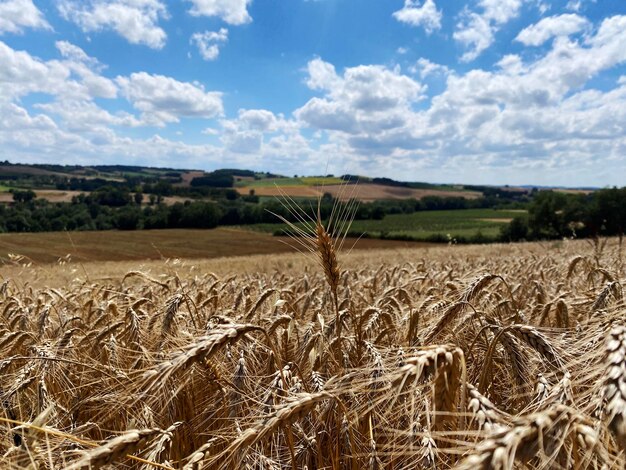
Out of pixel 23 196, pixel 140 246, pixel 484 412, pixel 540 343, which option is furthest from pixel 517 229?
pixel 23 196

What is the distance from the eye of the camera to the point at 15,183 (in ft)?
357

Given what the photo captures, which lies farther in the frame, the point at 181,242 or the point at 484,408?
the point at 181,242

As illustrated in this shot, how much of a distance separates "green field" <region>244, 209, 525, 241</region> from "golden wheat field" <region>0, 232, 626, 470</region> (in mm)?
54491

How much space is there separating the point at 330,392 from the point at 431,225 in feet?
263

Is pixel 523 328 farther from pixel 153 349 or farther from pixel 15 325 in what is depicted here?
pixel 15 325

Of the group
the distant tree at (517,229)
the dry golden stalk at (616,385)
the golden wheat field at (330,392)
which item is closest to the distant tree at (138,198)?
the distant tree at (517,229)

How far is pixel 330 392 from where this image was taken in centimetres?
154

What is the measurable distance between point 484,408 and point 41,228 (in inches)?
2743

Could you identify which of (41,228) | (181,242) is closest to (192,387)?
(181,242)

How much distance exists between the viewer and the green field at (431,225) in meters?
62.1

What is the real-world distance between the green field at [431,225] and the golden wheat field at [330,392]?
54.5 metres

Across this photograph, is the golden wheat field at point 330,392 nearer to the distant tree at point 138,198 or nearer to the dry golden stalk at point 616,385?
the dry golden stalk at point 616,385

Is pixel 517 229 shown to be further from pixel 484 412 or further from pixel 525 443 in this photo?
pixel 525 443

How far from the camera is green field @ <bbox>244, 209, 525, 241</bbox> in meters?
62.1
